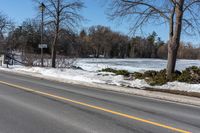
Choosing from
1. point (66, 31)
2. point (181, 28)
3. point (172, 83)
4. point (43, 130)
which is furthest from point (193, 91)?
point (66, 31)

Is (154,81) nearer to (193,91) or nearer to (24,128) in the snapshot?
(193,91)

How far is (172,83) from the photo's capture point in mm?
15766

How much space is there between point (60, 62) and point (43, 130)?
23780mm

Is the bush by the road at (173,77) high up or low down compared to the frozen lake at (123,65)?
up

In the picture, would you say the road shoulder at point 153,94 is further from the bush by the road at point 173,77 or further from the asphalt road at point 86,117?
the bush by the road at point 173,77

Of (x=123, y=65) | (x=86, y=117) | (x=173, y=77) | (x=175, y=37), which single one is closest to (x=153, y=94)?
(x=173, y=77)

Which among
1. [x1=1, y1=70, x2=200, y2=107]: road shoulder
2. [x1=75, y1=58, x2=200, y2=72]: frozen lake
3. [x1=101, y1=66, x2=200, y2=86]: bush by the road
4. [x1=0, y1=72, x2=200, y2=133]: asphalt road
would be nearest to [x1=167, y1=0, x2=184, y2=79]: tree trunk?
[x1=101, y1=66, x2=200, y2=86]: bush by the road

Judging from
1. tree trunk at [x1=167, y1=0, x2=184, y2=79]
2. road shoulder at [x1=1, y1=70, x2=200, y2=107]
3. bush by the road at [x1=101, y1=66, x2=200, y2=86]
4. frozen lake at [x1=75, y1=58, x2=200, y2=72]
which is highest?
tree trunk at [x1=167, y1=0, x2=184, y2=79]

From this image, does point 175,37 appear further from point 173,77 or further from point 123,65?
point 123,65

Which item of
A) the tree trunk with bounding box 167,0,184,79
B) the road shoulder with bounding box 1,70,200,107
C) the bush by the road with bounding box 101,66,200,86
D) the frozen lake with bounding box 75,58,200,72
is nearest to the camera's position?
the road shoulder with bounding box 1,70,200,107

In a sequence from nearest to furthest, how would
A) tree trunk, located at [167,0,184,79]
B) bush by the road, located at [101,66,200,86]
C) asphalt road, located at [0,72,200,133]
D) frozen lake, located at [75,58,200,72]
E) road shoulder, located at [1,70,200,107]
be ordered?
asphalt road, located at [0,72,200,133] < road shoulder, located at [1,70,200,107] < bush by the road, located at [101,66,200,86] < tree trunk, located at [167,0,184,79] < frozen lake, located at [75,58,200,72]

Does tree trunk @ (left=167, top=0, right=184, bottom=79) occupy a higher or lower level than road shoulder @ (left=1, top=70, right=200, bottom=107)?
higher

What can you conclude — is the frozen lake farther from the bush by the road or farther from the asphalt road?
the asphalt road

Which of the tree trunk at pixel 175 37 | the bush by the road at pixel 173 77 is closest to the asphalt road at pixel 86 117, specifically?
the bush by the road at pixel 173 77
